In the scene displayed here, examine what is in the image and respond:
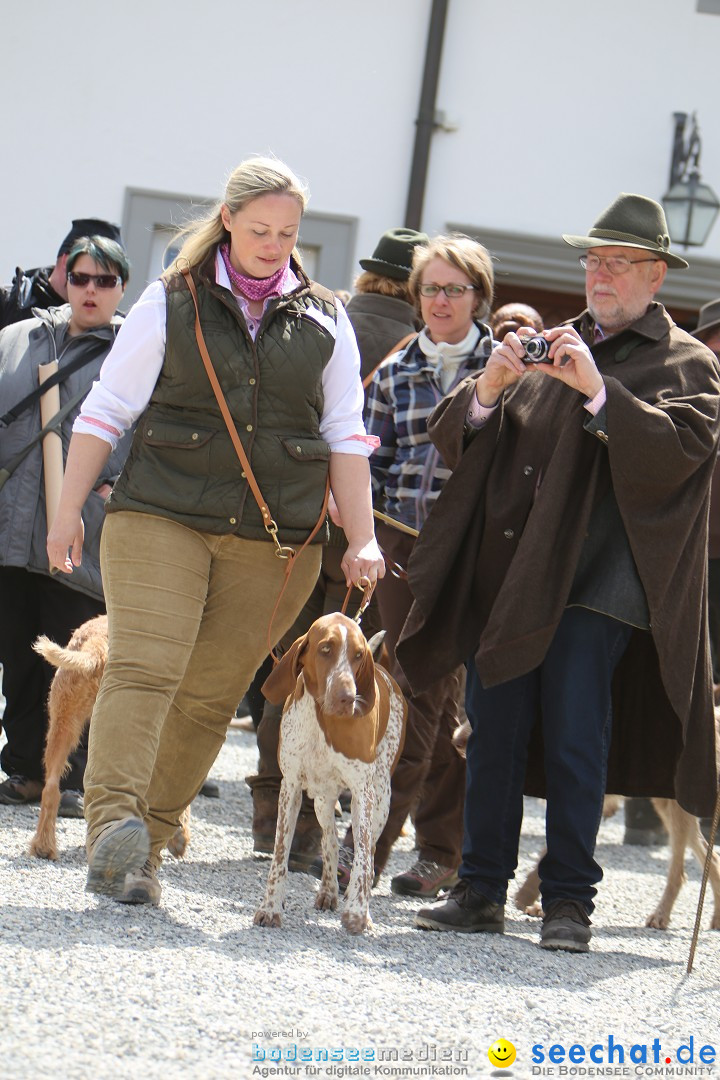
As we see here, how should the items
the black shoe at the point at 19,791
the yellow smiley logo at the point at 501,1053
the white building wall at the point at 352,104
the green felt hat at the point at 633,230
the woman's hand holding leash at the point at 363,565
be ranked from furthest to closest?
the white building wall at the point at 352,104, the black shoe at the point at 19,791, the green felt hat at the point at 633,230, the woman's hand holding leash at the point at 363,565, the yellow smiley logo at the point at 501,1053

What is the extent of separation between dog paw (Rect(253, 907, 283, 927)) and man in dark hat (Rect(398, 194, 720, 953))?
1.74 ft

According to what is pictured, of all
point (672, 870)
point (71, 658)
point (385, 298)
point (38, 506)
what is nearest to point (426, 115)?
point (385, 298)

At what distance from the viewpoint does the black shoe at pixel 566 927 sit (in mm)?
4723

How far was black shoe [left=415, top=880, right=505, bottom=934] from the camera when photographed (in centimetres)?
484

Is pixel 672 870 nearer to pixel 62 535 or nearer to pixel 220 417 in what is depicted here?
A: pixel 220 417

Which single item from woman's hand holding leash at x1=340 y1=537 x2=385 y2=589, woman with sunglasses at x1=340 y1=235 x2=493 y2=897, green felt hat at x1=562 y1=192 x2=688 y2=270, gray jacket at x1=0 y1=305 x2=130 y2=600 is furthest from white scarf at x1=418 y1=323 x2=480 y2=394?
gray jacket at x1=0 y1=305 x2=130 y2=600

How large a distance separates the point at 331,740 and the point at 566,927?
0.93m

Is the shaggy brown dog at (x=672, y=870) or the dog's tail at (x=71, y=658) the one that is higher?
the dog's tail at (x=71, y=658)

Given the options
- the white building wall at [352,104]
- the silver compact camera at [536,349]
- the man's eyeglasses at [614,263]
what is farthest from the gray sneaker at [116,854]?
the white building wall at [352,104]

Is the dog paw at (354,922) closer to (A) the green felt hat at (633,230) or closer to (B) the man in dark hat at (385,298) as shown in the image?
(A) the green felt hat at (633,230)

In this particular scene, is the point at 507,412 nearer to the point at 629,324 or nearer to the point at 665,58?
the point at 629,324

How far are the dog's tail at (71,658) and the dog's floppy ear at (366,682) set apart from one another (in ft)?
4.40

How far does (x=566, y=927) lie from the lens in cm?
475

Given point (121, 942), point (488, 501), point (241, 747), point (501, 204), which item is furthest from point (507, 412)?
point (501, 204)
